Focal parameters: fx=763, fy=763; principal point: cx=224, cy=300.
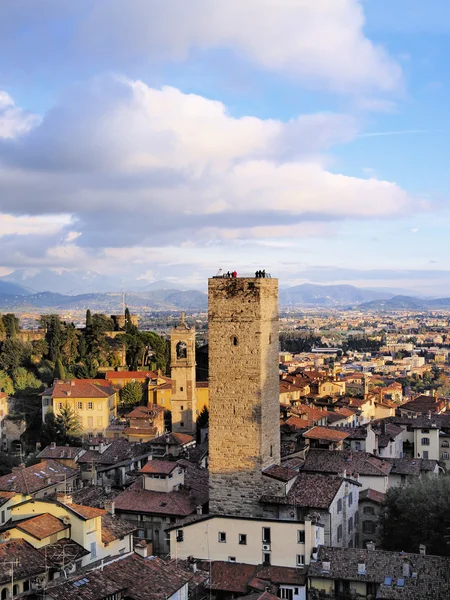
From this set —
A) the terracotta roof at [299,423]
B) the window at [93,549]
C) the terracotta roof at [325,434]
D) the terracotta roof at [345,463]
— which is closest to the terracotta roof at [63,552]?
the window at [93,549]

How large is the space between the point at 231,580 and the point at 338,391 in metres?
35.3

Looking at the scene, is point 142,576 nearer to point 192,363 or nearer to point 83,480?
point 83,480

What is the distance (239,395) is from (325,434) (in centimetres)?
885


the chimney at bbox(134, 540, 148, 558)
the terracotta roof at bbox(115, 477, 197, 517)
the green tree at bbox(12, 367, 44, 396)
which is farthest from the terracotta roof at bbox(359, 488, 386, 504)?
the green tree at bbox(12, 367, 44, 396)

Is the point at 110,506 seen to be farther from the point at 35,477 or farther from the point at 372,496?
the point at 372,496

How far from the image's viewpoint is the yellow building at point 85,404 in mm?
46344

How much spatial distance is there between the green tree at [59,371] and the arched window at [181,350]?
30.6 ft

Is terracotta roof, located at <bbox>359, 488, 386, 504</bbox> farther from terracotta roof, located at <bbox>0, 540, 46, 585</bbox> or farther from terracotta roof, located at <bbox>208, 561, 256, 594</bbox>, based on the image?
terracotta roof, located at <bbox>0, 540, 46, 585</bbox>

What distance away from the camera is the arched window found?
155ft

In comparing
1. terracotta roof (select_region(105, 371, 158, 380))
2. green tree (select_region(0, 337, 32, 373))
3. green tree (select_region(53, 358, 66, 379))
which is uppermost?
green tree (select_region(0, 337, 32, 373))

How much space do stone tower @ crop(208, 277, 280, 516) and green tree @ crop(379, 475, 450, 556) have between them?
4053 mm

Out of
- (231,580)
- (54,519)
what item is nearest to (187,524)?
(231,580)

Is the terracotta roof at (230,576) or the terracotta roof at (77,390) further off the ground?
the terracotta roof at (77,390)

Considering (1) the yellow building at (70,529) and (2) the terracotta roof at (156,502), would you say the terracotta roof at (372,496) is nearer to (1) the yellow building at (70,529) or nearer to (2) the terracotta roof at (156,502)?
(2) the terracotta roof at (156,502)
